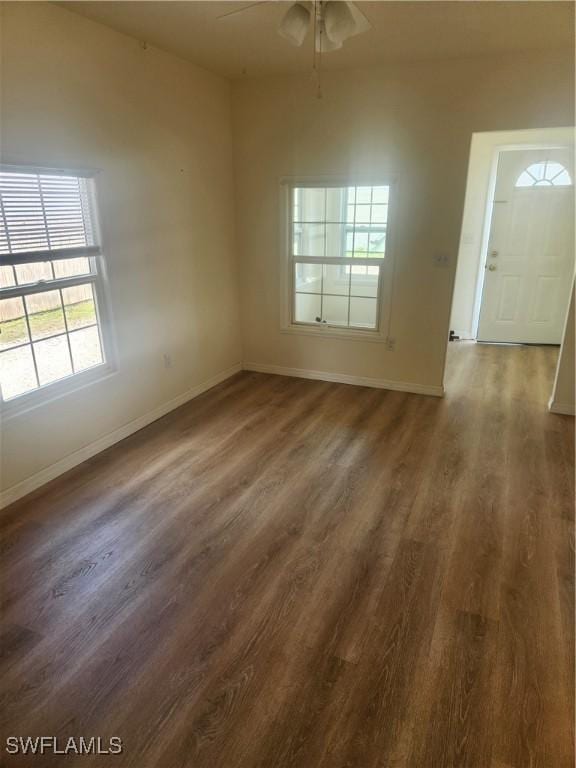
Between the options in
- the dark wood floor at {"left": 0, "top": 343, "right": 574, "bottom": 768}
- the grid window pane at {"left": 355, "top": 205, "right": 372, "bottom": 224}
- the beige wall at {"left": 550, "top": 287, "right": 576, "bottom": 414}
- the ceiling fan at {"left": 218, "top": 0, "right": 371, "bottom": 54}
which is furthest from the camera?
the grid window pane at {"left": 355, "top": 205, "right": 372, "bottom": 224}

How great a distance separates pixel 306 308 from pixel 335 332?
0.41m

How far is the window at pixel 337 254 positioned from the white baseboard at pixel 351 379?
19.5 inches

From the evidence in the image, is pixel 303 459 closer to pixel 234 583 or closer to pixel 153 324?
pixel 234 583

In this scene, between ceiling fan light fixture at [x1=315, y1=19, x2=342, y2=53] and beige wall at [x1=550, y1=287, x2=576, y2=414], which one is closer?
ceiling fan light fixture at [x1=315, y1=19, x2=342, y2=53]

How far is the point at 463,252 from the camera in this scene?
568cm

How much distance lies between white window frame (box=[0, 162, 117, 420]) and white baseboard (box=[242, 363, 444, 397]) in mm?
1873

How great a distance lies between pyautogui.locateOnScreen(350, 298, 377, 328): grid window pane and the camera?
430 cm

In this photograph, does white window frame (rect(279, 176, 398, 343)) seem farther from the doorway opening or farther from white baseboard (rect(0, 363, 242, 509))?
the doorway opening

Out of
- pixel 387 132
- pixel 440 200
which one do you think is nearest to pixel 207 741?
pixel 440 200

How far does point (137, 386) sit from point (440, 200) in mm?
2876

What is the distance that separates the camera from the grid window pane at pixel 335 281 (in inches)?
171

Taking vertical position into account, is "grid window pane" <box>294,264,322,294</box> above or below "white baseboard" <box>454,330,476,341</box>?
above

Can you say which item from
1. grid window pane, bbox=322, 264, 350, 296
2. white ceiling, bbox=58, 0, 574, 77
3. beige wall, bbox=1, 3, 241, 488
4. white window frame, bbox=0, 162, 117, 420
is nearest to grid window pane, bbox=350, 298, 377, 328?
grid window pane, bbox=322, 264, 350, 296

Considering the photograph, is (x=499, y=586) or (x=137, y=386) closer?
(x=499, y=586)
